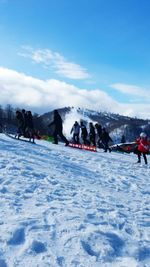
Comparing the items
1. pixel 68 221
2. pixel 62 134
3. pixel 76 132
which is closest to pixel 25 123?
pixel 62 134

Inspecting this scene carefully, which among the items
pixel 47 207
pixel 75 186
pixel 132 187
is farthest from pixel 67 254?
pixel 132 187

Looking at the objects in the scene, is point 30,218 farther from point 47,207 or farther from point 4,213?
point 47,207

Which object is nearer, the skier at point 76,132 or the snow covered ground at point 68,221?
the snow covered ground at point 68,221

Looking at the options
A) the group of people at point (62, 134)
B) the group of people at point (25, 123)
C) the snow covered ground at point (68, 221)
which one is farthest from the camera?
the group of people at point (25, 123)

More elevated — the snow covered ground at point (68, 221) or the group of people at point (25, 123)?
the group of people at point (25, 123)

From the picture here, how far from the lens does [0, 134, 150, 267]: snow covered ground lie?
5.18 m

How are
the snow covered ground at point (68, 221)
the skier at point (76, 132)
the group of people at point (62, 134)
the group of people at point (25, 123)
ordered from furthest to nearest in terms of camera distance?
the skier at point (76, 132), the group of people at point (25, 123), the group of people at point (62, 134), the snow covered ground at point (68, 221)

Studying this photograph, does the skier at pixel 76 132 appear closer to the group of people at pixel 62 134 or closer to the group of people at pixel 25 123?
the group of people at pixel 62 134

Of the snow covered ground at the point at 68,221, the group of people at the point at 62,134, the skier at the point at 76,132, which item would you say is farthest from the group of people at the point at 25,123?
the snow covered ground at the point at 68,221

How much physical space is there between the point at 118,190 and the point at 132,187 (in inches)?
43.1

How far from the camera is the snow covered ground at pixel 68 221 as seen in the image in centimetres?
518

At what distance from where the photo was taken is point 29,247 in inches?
207

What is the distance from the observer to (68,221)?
6.45 m

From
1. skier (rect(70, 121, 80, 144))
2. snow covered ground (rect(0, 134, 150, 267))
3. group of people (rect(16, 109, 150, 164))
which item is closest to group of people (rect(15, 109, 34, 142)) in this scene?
group of people (rect(16, 109, 150, 164))
